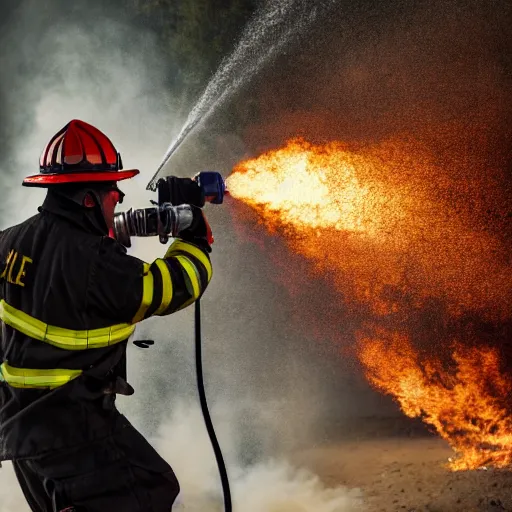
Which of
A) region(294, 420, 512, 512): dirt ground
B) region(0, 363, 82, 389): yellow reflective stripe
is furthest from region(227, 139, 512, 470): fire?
region(0, 363, 82, 389): yellow reflective stripe

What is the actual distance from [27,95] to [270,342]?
4856mm

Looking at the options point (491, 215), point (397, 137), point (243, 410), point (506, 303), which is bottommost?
point (243, 410)

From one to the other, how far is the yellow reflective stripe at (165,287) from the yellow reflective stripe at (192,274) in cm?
10

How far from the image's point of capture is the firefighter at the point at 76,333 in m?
2.93

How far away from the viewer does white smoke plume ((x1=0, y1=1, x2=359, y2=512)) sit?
27.7 ft

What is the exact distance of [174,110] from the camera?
948cm

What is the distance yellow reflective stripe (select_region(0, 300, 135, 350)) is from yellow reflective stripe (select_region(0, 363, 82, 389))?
125mm

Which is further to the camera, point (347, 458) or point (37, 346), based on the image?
point (347, 458)

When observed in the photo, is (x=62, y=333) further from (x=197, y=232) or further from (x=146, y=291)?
(x=197, y=232)

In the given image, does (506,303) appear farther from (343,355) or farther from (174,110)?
(174,110)

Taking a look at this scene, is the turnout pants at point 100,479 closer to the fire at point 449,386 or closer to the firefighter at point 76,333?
the firefighter at point 76,333

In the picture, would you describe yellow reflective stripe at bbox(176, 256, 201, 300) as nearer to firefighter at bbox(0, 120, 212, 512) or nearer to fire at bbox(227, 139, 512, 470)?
firefighter at bbox(0, 120, 212, 512)

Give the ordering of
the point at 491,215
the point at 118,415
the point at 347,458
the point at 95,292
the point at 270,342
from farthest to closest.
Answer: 1. the point at 270,342
2. the point at 491,215
3. the point at 347,458
4. the point at 118,415
5. the point at 95,292

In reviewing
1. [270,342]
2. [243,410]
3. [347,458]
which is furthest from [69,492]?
[270,342]
